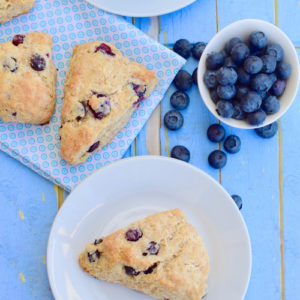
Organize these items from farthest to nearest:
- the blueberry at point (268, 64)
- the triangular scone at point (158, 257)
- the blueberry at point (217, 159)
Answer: the blueberry at point (217, 159) < the blueberry at point (268, 64) < the triangular scone at point (158, 257)

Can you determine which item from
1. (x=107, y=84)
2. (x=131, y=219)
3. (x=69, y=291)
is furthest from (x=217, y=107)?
(x=69, y=291)

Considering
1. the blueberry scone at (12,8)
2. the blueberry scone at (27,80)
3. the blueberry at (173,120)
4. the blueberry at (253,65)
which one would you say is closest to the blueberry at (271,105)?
the blueberry at (253,65)

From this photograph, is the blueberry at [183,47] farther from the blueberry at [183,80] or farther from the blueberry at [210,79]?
the blueberry at [210,79]

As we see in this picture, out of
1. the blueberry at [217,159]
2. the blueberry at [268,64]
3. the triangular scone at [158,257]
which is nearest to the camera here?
the triangular scone at [158,257]

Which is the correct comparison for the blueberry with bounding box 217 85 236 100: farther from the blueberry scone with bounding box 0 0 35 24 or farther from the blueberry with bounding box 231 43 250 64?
the blueberry scone with bounding box 0 0 35 24

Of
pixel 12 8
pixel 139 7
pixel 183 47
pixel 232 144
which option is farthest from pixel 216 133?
pixel 12 8

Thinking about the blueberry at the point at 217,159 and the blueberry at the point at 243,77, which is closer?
the blueberry at the point at 243,77

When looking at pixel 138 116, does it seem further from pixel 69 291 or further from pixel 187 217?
pixel 69 291

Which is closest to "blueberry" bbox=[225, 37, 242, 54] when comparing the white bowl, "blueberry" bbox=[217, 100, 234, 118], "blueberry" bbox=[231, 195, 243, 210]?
the white bowl
